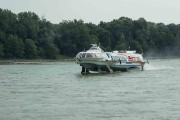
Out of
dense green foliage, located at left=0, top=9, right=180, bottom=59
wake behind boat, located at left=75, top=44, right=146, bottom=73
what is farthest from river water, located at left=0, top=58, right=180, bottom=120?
dense green foliage, located at left=0, top=9, right=180, bottom=59

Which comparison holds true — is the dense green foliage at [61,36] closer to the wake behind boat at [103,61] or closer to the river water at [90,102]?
the wake behind boat at [103,61]

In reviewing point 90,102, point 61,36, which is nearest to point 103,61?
point 90,102

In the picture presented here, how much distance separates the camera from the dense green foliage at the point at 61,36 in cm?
15125

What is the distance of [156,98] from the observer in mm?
45344

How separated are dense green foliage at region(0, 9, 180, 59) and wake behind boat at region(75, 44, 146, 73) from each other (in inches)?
2212

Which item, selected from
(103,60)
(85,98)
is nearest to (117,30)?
(103,60)

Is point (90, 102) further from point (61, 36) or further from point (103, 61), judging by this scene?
point (61, 36)

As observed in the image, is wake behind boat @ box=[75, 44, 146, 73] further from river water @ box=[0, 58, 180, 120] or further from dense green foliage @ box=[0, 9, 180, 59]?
dense green foliage @ box=[0, 9, 180, 59]

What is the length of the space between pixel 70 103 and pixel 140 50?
5824 inches

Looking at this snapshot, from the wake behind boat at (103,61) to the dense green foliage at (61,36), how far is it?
184 ft

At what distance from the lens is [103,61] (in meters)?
79.2

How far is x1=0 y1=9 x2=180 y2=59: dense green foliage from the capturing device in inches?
5955

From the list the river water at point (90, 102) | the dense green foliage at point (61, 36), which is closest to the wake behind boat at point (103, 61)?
the river water at point (90, 102)

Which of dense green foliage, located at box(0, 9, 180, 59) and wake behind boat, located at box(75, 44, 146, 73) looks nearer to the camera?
wake behind boat, located at box(75, 44, 146, 73)
